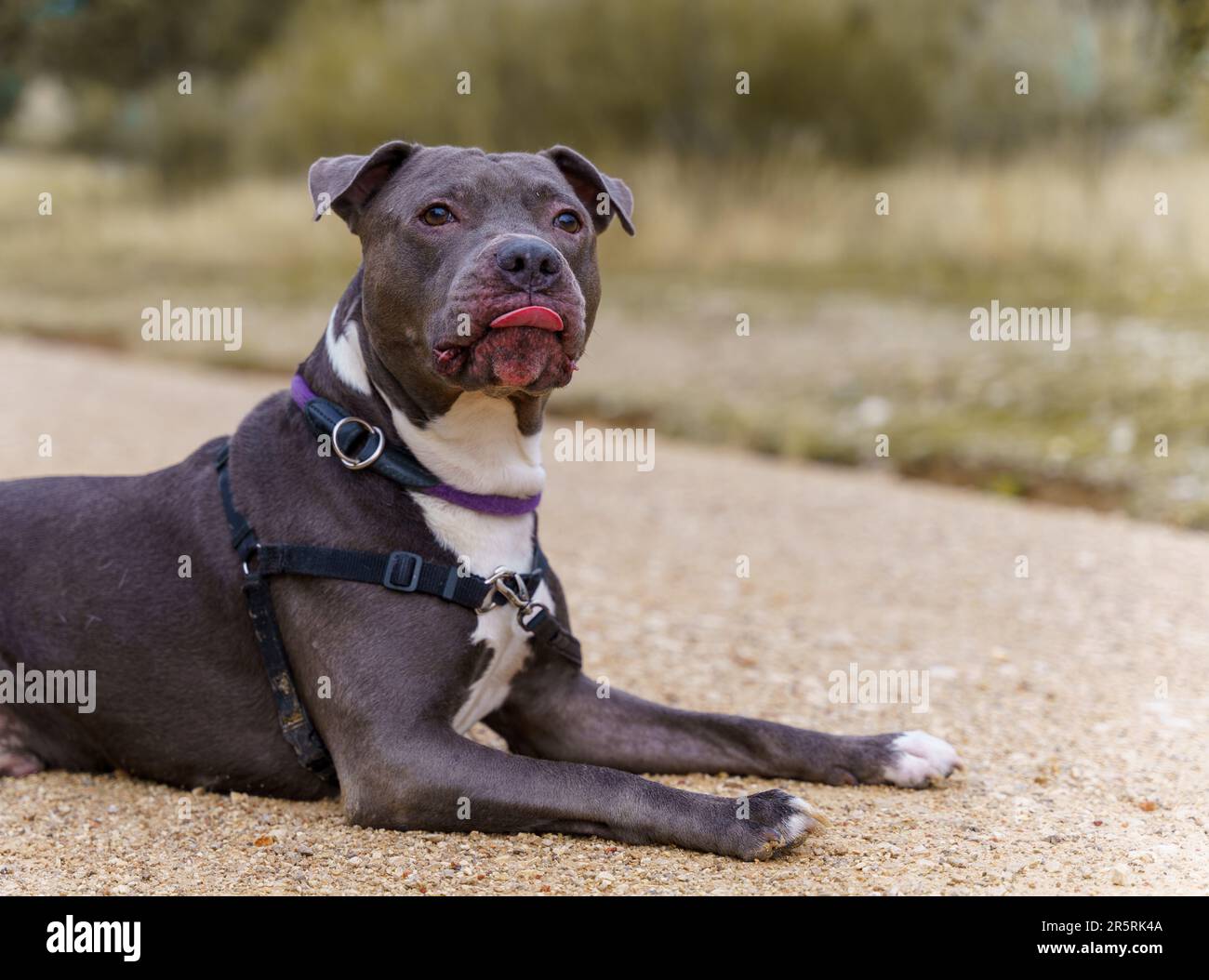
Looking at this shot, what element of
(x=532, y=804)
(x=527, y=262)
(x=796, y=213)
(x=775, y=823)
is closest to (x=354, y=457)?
(x=527, y=262)

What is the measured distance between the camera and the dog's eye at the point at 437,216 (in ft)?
11.8

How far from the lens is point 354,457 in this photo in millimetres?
3564

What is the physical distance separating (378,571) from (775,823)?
1.10 metres

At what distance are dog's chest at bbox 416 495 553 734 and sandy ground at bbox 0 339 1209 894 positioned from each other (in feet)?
1.48

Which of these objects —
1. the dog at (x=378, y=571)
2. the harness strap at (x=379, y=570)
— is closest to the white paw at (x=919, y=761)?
the dog at (x=378, y=571)

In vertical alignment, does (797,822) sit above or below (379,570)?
below

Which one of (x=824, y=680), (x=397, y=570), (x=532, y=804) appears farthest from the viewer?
(x=824, y=680)

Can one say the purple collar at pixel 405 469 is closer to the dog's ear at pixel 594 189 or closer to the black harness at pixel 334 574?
the black harness at pixel 334 574

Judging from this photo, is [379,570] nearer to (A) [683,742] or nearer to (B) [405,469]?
(B) [405,469]

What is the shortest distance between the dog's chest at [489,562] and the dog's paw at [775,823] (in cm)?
72

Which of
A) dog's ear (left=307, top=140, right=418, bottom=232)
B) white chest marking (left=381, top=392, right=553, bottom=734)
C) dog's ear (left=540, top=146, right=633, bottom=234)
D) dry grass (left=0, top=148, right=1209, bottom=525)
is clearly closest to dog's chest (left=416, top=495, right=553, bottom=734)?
white chest marking (left=381, top=392, right=553, bottom=734)

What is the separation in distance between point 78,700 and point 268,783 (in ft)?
1.73
